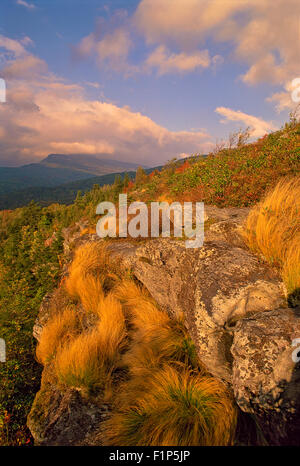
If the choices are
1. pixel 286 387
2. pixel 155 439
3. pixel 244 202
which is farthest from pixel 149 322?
pixel 244 202

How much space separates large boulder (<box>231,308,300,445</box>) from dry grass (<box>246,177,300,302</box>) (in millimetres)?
598

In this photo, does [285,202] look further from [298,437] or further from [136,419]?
[136,419]

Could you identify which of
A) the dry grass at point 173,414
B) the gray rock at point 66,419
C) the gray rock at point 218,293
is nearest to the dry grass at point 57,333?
the gray rock at point 66,419

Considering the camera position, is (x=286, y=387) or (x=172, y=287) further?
(x=172, y=287)

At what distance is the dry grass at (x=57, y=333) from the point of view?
401cm

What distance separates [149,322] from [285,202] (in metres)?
3.25

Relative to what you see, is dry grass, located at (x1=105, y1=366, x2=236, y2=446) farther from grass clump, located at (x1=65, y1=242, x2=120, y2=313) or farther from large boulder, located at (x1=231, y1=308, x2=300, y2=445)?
grass clump, located at (x1=65, y1=242, x2=120, y2=313)

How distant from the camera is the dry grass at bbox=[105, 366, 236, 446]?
1.93 meters

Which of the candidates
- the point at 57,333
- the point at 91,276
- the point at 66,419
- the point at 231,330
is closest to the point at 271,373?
the point at 231,330

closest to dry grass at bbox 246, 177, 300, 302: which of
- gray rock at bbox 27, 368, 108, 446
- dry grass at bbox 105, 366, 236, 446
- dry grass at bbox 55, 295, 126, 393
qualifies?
dry grass at bbox 105, 366, 236, 446

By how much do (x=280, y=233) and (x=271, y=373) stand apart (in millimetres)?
1944

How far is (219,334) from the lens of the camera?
8.20ft

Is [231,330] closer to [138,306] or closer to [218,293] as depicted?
[218,293]

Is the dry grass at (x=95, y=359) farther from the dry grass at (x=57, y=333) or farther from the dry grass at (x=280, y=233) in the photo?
the dry grass at (x=280, y=233)
